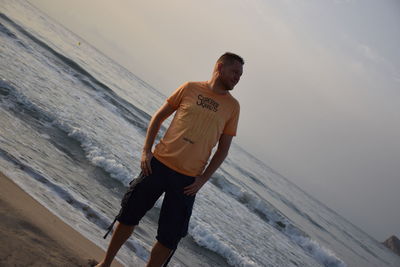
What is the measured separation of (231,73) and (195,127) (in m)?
0.53

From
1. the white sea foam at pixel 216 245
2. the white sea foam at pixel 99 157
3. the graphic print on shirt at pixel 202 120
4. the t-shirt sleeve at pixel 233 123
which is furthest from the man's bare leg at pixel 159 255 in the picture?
the white sea foam at pixel 99 157

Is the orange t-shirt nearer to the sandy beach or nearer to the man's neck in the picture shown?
the man's neck

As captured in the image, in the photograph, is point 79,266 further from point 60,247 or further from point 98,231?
point 98,231

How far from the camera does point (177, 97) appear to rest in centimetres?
316

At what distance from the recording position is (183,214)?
118 inches

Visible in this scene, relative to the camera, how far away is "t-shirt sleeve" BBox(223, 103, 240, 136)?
311cm

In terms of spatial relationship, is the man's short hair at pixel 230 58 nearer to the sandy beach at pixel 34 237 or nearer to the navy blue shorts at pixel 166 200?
the navy blue shorts at pixel 166 200

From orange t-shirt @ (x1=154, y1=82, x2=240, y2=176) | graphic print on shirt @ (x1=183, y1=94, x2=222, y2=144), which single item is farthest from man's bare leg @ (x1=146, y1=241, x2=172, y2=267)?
graphic print on shirt @ (x1=183, y1=94, x2=222, y2=144)

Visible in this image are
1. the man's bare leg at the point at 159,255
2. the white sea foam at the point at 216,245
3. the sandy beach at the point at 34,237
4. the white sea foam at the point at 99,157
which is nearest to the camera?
the sandy beach at the point at 34,237

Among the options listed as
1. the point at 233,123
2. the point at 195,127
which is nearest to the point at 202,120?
the point at 195,127

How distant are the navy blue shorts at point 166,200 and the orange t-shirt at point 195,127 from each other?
8cm

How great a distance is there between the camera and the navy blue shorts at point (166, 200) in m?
3.00

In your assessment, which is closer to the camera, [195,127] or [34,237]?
[195,127]

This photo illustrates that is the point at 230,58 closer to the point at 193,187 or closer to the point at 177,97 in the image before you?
the point at 177,97
